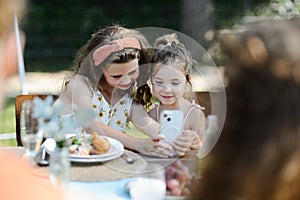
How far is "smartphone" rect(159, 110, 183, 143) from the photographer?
2152 mm

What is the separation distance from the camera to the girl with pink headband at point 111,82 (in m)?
2.38

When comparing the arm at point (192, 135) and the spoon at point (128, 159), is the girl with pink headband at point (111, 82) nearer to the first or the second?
the arm at point (192, 135)

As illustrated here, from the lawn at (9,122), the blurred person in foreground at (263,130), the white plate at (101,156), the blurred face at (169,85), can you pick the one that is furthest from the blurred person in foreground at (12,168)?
the lawn at (9,122)

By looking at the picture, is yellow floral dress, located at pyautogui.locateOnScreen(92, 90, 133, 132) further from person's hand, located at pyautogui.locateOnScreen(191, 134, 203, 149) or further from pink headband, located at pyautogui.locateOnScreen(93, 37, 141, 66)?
person's hand, located at pyautogui.locateOnScreen(191, 134, 203, 149)

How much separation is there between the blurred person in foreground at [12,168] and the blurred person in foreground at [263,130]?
0.85 ft

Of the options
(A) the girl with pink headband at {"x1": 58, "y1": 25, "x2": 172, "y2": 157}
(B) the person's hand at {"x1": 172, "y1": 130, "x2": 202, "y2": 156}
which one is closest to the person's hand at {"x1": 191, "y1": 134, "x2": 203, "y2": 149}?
(B) the person's hand at {"x1": 172, "y1": 130, "x2": 202, "y2": 156}

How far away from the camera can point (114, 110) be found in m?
2.46

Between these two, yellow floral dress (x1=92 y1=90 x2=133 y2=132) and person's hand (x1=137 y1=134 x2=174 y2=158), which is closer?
person's hand (x1=137 y1=134 x2=174 y2=158)

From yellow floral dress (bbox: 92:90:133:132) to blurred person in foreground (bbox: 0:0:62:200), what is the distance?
155 cm

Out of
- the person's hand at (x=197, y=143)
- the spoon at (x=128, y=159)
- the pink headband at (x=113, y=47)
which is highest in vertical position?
the pink headband at (x=113, y=47)

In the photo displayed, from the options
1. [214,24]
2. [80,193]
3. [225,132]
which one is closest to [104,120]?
[80,193]

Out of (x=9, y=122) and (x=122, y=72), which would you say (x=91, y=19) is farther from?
(x=122, y=72)

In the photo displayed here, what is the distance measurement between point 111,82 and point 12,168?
1614mm

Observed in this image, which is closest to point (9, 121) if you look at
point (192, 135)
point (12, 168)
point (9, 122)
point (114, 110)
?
point (9, 122)
